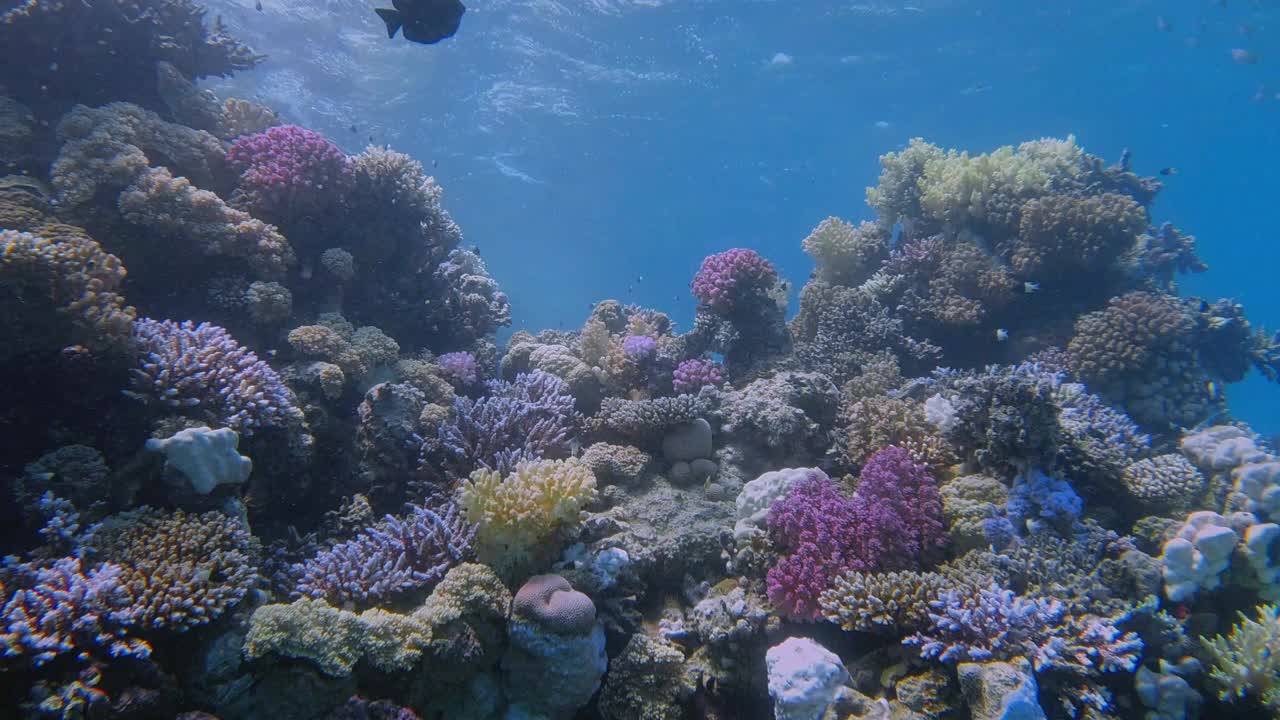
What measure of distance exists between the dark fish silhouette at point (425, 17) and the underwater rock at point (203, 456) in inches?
179

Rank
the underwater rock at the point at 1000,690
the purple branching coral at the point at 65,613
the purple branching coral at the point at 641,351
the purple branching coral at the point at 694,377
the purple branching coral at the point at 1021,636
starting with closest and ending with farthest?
the purple branching coral at the point at 65,613 → the underwater rock at the point at 1000,690 → the purple branching coral at the point at 1021,636 → the purple branching coral at the point at 694,377 → the purple branching coral at the point at 641,351

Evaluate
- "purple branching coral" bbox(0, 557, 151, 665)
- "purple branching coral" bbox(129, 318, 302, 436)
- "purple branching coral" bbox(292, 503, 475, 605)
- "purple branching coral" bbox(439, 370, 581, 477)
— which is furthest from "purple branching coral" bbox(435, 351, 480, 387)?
"purple branching coral" bbox(0, 557, 151, 665)

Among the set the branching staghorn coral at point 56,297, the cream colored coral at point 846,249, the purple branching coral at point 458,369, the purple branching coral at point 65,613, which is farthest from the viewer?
the cream colored coral at point 846,249

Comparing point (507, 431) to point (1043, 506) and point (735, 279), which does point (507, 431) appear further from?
point (1043, 506)

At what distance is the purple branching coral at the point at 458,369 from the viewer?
8148mm

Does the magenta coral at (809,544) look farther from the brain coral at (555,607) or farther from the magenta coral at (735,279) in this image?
the magenta coral at (735,279)

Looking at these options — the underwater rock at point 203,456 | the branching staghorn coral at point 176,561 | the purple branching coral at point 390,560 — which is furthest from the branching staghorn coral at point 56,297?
the purple branching coral at point 390,560

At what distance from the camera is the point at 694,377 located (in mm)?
7488

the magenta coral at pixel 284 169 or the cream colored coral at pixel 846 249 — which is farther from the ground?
the cream colored coral at pixel 846 249

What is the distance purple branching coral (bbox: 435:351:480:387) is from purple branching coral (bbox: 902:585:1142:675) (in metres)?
6.47

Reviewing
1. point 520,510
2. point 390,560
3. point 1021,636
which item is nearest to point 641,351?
point 520,510

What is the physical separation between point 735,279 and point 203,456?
22.1ft

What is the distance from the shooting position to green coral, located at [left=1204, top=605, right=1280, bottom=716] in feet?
12.6

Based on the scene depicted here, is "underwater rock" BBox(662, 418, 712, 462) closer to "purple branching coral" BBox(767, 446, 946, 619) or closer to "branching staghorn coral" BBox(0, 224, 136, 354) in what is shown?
"purple branching coral" BBox(767, 446, 946, 619)
